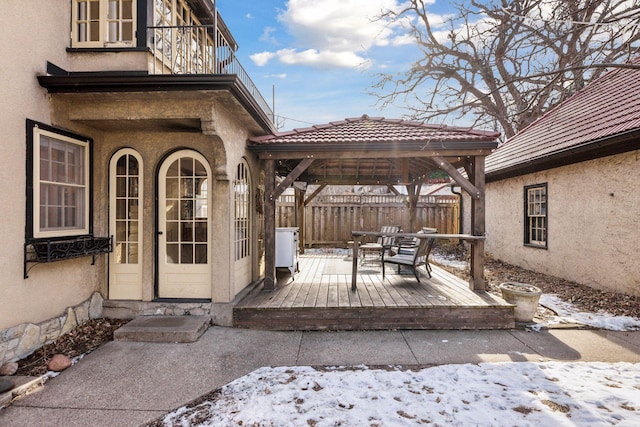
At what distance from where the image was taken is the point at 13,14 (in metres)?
3.23

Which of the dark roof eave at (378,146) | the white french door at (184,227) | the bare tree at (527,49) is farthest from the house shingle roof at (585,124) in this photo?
the white french door at (184,227)

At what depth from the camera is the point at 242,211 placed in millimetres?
5141

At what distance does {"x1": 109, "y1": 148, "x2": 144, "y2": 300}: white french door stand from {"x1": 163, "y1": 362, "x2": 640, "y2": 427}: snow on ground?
2.57 metres

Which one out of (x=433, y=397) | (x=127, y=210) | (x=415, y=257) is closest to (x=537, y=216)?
(x=415, y=257)

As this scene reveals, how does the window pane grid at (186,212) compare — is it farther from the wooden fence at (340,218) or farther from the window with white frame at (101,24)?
the wooden fence at (340,218)

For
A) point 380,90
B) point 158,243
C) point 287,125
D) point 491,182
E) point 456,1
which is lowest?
point 158,243

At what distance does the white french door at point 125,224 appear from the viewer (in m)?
4.50

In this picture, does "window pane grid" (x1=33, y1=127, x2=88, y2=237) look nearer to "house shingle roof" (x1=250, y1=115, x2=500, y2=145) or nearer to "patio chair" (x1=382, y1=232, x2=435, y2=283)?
"house shingle roof" (x1=250, y1=115, x2=500, y2=145)

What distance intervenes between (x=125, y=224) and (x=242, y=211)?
166cm

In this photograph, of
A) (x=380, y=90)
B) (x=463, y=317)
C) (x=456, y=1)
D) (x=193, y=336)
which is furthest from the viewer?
(x=380, y=90)

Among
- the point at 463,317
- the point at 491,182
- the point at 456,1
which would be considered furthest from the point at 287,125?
the point at 463,317

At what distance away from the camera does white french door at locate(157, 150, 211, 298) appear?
4.49 m

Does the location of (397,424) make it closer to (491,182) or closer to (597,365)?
(597,365)

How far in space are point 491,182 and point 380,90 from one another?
533cm
